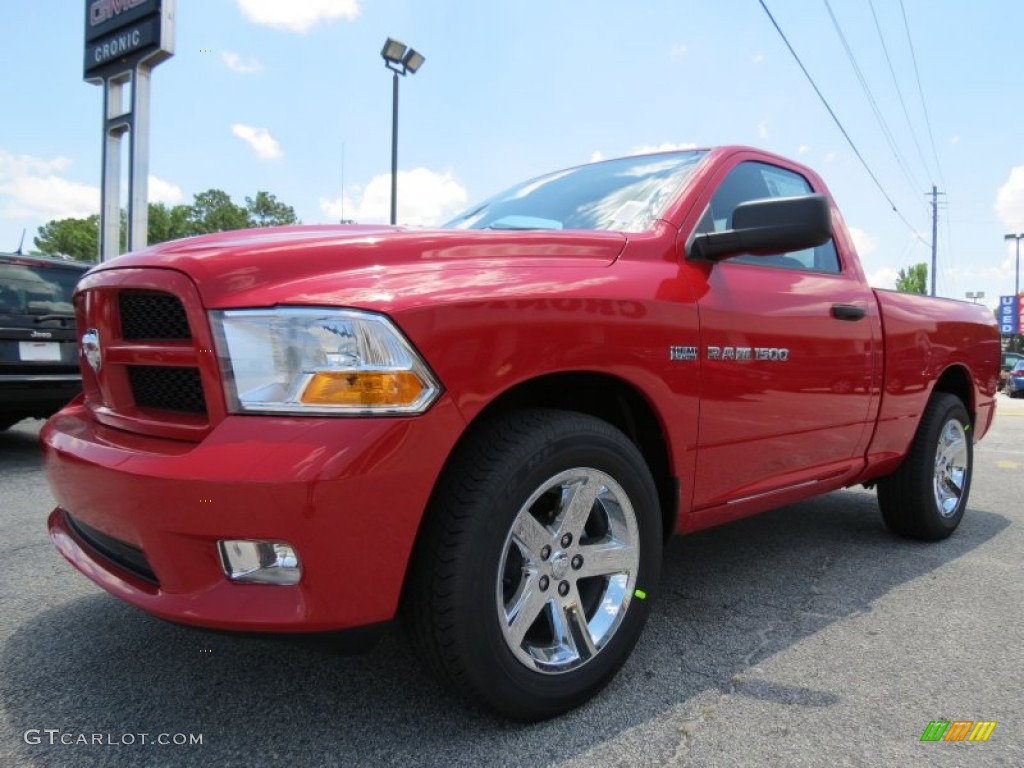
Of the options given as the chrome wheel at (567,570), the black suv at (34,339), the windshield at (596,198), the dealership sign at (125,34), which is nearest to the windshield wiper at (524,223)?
the windshield at (596,198)

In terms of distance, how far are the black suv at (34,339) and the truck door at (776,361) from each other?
4754 mm

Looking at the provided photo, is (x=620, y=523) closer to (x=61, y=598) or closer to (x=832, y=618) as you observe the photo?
(x=832, y=618)

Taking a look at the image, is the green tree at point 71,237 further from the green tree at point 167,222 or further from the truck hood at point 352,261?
the truck hood at point 352,261

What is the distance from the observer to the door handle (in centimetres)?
310

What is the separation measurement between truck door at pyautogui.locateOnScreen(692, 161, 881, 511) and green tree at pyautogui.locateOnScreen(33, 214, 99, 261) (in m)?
69.8

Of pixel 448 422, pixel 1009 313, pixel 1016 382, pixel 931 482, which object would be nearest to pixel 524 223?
pixel 448 422

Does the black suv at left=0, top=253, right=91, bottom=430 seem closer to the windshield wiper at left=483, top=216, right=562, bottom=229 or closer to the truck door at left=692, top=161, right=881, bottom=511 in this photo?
the windshield wiper at left=483, top=216, right=562, bottom=229

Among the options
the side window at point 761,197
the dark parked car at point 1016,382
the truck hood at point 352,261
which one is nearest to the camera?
the truck hood at point 352,261

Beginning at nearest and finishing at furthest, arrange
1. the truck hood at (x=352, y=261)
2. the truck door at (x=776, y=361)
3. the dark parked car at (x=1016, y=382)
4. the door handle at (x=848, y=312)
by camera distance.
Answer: the truck hood at (x=352, y=261), the truck door at (x=776, y=361), the door handle at (x=848, y=312), the dark parked car at (x=1016, y=382)

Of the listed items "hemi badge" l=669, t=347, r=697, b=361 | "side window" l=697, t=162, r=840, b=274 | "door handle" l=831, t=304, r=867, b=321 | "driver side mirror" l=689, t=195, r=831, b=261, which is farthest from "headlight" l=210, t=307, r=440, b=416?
"door handle" l=831, t=304, r=867, b=321

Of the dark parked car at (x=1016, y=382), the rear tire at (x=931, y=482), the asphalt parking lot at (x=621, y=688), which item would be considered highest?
the rear tire at (x=931, y=482)

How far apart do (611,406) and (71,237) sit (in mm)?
73223

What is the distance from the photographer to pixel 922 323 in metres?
3.72

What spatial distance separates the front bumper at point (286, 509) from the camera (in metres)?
1.58
